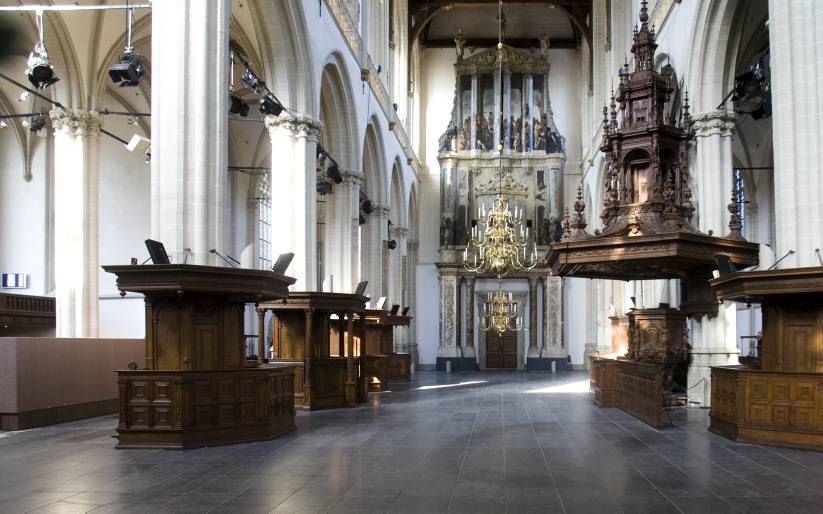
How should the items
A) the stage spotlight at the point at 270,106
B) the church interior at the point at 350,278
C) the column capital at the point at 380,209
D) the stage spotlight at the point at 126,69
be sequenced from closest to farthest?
the church interior at the point at 350,278
the stage spotlight at the point at 126,69
the stage spotlight at the point at 270,106
the column capital at the point at 380,209

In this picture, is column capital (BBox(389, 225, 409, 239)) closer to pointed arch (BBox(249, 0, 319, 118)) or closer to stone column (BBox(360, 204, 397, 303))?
stone column (BBox(360, 204, 397, 303))

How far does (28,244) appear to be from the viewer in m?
23.0

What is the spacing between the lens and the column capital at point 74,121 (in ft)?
58.8

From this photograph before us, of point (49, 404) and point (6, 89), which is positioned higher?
point (6, 89)

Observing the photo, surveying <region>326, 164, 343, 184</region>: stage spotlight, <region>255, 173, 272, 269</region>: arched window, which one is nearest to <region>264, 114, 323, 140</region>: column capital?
<region>326, 164, 343, 184</region>: stage spotlight

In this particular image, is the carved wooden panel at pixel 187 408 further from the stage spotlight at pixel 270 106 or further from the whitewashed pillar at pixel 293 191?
the stage spotlight at pixel 270 106

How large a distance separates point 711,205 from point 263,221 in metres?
20.5

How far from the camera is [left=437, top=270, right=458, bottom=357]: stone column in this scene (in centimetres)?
3491

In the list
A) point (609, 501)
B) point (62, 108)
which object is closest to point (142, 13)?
point (62, 108)

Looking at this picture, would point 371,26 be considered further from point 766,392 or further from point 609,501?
point 609,501

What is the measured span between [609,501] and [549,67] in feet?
102

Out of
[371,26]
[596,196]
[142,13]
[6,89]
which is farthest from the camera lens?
[596,196]

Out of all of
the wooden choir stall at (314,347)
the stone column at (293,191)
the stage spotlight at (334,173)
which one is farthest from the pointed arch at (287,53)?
the wooden choir stall at (314,347)

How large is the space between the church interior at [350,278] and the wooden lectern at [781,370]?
0.10 feet
